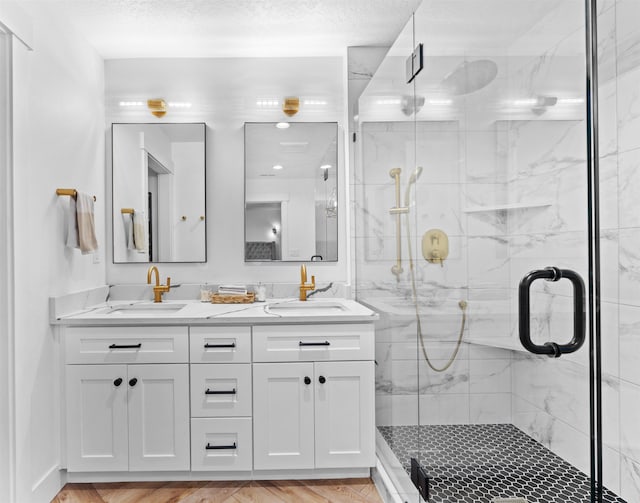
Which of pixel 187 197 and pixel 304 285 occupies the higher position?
pixel 187 197

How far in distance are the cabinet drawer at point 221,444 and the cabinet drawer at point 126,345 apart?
356 mm

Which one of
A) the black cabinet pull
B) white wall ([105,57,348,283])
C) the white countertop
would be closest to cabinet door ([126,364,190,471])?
the black cabinet pull

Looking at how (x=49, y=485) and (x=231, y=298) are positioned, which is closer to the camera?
(x=49, y=485)

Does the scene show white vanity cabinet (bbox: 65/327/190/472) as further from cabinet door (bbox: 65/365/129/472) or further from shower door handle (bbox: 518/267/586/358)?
shower door handle (bbox: 518/267/586/358)

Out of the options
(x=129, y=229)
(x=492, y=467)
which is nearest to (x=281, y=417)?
(x=492, y=467)

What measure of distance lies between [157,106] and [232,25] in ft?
2.40

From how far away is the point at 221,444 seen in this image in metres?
2.20

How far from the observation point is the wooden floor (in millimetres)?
2105

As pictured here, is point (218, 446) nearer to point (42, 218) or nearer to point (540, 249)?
point (42, 218)

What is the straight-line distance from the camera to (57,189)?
225 centimetres

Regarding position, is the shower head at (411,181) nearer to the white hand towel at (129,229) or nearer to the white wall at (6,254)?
the white wall at (6,254)

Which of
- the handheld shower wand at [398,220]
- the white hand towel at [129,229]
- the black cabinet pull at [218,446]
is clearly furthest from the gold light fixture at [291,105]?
the black cabinet pull at [218,446]

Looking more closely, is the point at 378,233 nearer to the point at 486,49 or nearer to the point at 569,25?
the point at 486,49

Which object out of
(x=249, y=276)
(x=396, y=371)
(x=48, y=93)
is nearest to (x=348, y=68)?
(x=249, y=276)
